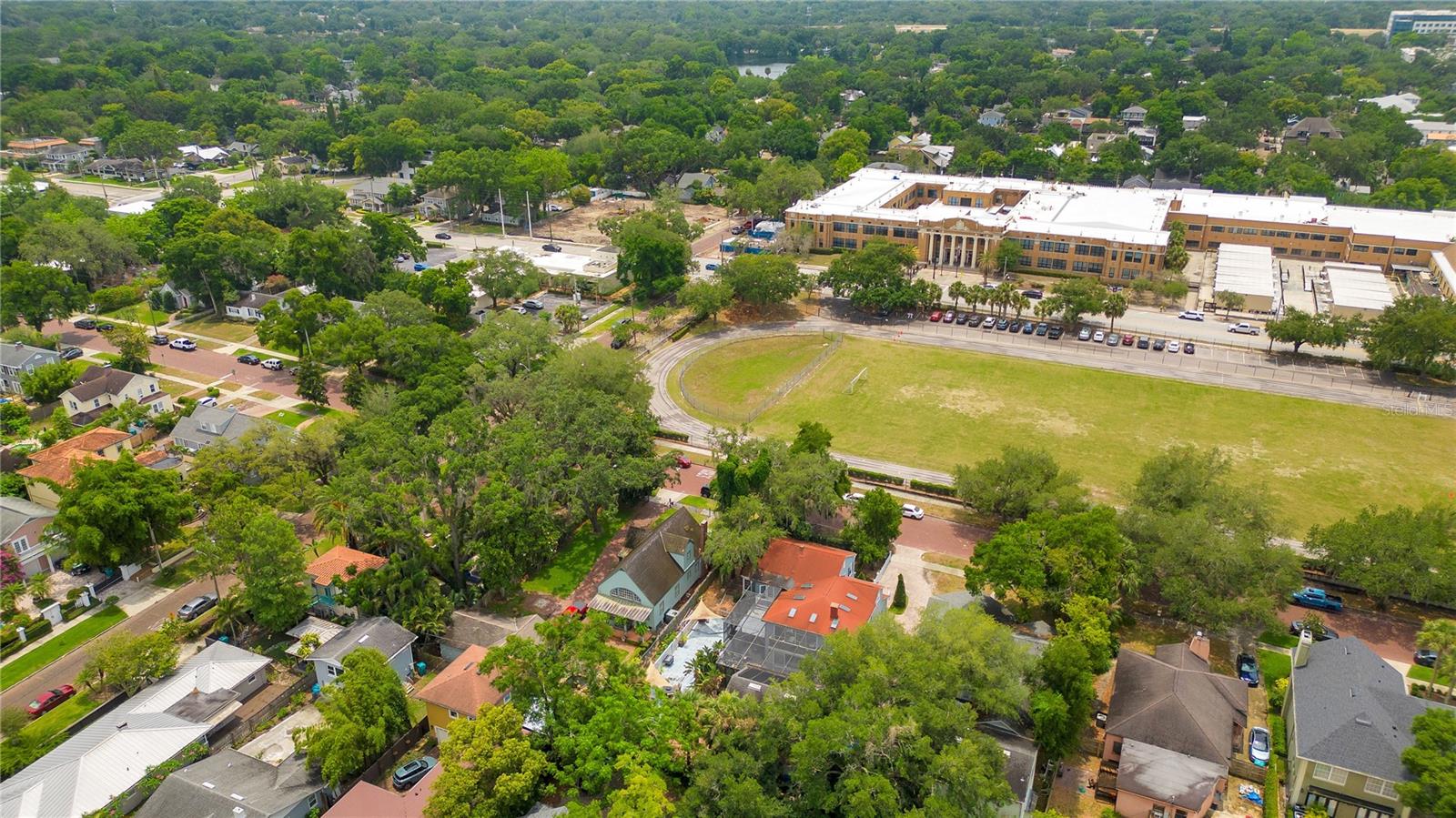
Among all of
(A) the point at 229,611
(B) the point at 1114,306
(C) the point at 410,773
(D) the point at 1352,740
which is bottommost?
(C) the point at 410,773

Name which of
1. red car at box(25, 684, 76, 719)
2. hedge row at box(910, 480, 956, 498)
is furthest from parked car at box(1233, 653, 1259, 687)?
red car at box(25, 684, 76, 719)

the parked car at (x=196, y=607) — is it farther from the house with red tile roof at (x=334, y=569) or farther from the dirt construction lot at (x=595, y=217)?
the dirt construction lot at (x=595, y=217)

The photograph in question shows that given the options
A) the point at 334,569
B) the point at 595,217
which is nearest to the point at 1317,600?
the point at 334,569

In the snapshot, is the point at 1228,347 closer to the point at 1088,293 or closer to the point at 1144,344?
the point at 1144,344

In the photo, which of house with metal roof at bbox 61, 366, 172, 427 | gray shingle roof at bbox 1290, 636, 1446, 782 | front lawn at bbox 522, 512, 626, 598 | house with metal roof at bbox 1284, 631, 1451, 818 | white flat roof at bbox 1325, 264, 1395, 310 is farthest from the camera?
white flat roof at bbox 1325, 264, 1395, 310

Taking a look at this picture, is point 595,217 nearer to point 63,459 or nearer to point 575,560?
point 63,459

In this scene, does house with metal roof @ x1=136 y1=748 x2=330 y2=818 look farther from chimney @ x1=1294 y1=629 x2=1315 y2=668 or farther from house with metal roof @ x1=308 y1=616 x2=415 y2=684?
chimney @ x1=1294 y1=629 x2=1315 y2=668

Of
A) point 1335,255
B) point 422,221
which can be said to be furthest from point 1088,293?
point 422,221

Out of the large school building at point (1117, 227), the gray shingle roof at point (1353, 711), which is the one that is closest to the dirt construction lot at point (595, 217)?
the large school building at point (1117, 227)
